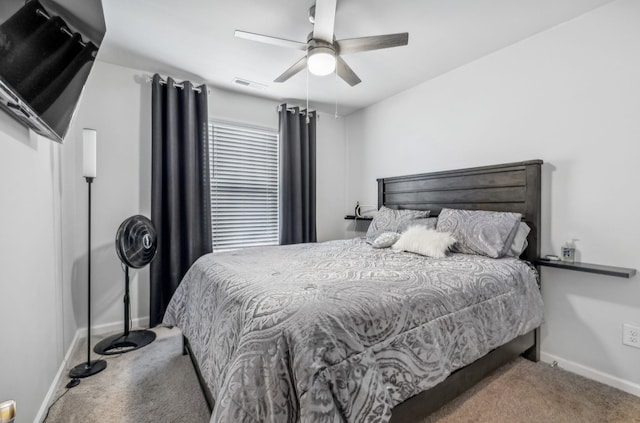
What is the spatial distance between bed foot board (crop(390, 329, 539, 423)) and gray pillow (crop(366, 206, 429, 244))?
1.31 metres

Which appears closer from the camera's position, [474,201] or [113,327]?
[474,201]

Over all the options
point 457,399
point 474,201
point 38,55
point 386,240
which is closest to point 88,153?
point 38,55

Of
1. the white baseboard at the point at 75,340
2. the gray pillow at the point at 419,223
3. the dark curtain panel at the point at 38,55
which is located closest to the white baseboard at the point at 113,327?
the white baseboard at the point at 75,340

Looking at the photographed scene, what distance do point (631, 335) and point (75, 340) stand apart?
410cm

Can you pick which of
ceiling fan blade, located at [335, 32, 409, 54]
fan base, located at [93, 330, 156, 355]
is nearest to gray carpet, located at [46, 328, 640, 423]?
fan base, located at [93, 330, 156, 355]

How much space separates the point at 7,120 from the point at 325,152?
10.7 ft

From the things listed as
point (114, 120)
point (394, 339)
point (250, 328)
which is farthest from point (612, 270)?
point (114, 120)

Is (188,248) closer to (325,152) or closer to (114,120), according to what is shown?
(114,120)

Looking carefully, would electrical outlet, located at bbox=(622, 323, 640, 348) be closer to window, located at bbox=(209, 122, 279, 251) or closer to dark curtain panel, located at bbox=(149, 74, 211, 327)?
window, located at bbox=(209, 122, 279, 251)

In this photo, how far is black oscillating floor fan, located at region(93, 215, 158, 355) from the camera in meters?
2.25

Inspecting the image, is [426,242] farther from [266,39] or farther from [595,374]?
[266,39]

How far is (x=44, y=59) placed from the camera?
1.15 meters

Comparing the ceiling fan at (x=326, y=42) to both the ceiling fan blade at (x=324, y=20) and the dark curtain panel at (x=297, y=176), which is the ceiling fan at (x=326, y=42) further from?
the dark curtain panel at (x=297, y=176)

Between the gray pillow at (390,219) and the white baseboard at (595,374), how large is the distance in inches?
58.0
